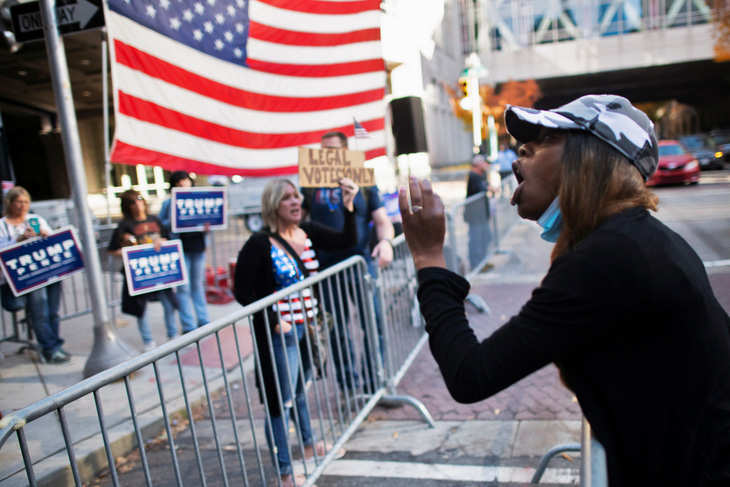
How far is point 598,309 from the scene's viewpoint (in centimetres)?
124

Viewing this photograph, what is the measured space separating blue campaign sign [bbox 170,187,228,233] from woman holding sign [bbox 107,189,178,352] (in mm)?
356

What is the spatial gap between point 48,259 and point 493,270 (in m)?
6.68

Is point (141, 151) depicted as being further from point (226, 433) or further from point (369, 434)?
point (369, 434)

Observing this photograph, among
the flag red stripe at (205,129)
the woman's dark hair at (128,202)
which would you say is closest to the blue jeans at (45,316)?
the woman's dark hair at (128,202)

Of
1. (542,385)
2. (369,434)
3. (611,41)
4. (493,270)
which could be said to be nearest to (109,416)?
(369,434)

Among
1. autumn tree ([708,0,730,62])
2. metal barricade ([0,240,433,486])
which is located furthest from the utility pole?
autumn tree ([708,0,730,62])

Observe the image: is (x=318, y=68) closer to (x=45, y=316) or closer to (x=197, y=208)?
(x=197, y=208)

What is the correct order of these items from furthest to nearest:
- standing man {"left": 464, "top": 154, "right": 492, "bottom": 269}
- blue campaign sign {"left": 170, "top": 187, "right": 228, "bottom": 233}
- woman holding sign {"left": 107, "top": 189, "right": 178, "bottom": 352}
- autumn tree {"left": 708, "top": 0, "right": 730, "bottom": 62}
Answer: autumn tree {"left": 708, "top": 0, "right": 730, "bottom": 62}, standing man {"left": 464, "top": 154, "right": 492, "bottom": 269}, blue campaign sign {"left": 170, "top": 187, "right": 228, "bottom": 233}, woman holding sign {"left": 107, "top": 189, "right": 178, "bottom": 352}

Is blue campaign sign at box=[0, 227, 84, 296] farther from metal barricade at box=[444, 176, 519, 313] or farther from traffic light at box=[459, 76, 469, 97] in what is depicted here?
traffic light at box=[459, 76, 469, 97]

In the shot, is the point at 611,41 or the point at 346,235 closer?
the point at 346,235

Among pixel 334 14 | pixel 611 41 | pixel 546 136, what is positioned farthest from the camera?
pixel 611 41

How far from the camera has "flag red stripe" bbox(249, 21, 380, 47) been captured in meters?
5.08

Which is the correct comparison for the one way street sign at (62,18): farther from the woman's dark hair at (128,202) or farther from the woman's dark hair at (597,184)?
the woman's dark hair at (597,184)

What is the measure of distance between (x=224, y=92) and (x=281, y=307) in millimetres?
1915
